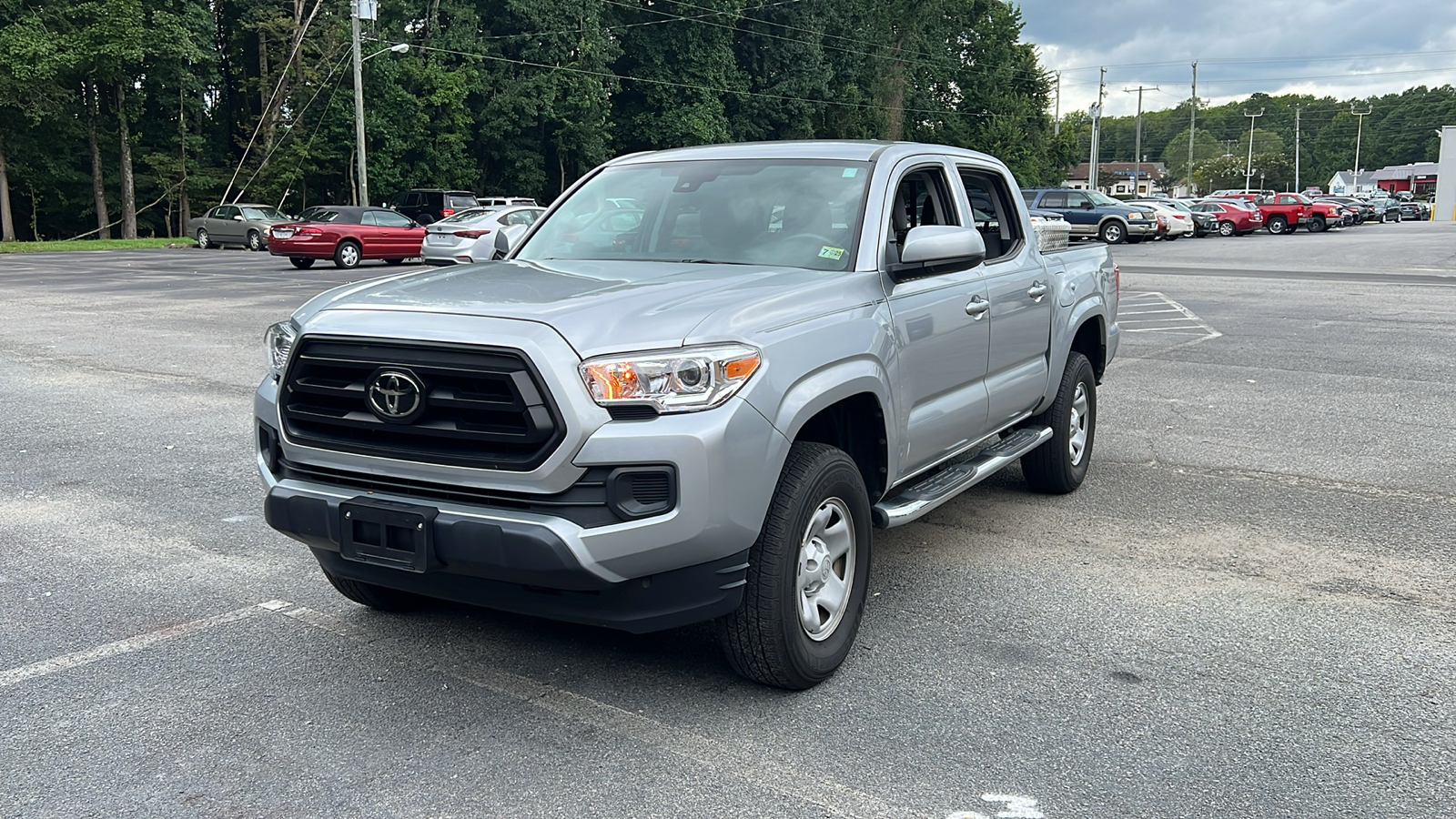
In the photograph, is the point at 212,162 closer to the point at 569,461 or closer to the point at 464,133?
the point at 464,133

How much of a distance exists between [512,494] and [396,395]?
0.49 metres

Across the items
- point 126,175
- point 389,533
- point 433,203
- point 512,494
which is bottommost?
point 389,533

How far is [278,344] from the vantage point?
4.23 meters

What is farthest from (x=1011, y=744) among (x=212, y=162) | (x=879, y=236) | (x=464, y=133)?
(x=212, y=162)

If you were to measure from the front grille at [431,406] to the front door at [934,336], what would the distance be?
1.58 meters

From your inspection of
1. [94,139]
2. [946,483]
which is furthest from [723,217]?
[94,139]

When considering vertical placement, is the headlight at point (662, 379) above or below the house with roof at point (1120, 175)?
below

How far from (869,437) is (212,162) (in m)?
54.7

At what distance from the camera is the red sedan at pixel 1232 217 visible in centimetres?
4638

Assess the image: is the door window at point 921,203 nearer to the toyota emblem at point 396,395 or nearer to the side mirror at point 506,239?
the side mirror at point 506,239

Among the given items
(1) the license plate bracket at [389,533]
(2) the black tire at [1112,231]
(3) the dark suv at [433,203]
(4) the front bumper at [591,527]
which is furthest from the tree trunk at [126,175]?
(4) the front bumper at [591,527]

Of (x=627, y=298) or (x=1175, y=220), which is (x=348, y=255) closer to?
(x=627, y=298)

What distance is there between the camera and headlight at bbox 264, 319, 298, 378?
412 centimetres

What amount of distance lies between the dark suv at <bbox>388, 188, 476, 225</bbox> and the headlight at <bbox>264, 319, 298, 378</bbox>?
110 feet
